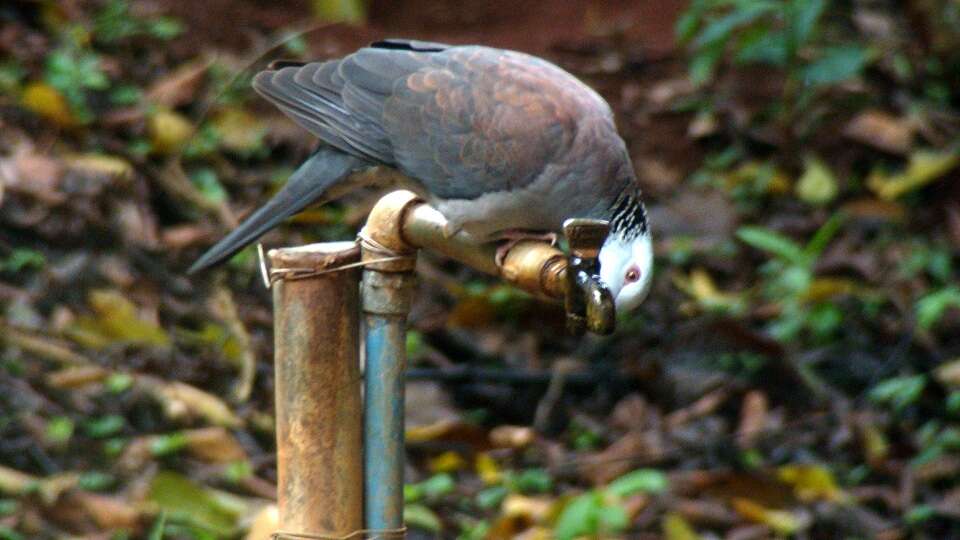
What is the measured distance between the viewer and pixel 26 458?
14.1 feet

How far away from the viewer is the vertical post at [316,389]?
2.48m

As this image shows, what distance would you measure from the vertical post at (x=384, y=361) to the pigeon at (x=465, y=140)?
0.57 meters

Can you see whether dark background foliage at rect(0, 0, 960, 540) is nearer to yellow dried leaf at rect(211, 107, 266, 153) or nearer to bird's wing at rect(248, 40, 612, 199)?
yellow dried leaf at rect(211, 107, 266, 153)

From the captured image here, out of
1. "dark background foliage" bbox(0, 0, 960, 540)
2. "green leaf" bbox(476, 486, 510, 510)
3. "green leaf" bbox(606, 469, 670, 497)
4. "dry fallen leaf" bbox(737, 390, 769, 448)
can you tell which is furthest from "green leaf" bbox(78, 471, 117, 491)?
"dry fallen leaf" bbox(737, 390, 769, 448)

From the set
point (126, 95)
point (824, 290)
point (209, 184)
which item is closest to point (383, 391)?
point (824, 290)

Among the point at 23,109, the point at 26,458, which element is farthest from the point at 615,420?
the point at 23,109

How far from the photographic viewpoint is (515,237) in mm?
3367

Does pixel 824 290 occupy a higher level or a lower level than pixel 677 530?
higher

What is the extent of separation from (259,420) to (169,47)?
239cm

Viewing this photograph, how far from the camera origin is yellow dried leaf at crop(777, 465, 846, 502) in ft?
14.3

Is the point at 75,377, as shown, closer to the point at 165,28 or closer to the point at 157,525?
the point at 157,525

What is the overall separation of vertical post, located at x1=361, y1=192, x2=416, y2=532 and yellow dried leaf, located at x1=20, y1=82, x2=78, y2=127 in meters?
3.42

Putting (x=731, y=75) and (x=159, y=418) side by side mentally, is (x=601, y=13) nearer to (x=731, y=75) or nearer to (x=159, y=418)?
(x=731, y=75)

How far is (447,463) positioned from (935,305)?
155 centimetres
